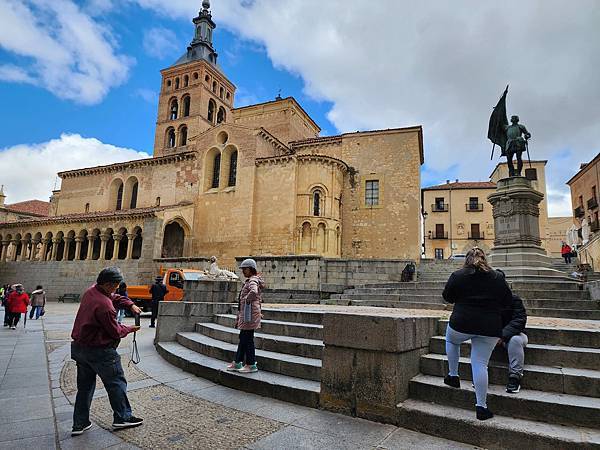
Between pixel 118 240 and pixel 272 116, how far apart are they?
57.4 feet

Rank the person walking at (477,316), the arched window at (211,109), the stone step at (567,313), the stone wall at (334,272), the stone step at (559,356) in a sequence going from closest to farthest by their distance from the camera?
the person walking at (477,316) → the stone step at (559,356) → the stone step at (567,313) → the stone wall at (334,272) → the arched window at (211,109)

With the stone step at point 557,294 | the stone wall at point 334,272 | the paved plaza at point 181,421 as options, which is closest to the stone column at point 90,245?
the stone wall at point 334,272

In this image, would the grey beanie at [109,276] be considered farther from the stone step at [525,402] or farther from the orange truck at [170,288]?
the orange truck at [170,288]

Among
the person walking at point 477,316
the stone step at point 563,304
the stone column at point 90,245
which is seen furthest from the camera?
the stone column at point 90,245

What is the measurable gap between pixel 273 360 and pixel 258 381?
47 centimetres

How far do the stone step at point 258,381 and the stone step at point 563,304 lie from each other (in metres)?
6.32

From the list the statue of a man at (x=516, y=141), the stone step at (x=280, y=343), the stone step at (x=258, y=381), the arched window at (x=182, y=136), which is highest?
the arched window at (x=182, y=136)

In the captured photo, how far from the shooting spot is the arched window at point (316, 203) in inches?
1031

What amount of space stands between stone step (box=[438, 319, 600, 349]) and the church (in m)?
19.6

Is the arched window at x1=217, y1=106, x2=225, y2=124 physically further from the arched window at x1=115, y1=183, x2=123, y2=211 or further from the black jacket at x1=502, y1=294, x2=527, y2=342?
the black jacket at x1=502, y1=294, x2=527, y2=342

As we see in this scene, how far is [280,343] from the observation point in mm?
5500

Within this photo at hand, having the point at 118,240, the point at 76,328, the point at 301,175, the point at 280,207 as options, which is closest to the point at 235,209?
the point at 280,207

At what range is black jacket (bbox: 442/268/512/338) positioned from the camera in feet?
11.4

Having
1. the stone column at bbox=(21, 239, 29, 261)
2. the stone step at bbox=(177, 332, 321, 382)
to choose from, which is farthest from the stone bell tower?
the stone step at bbox=(177, 332, 321, 382)
